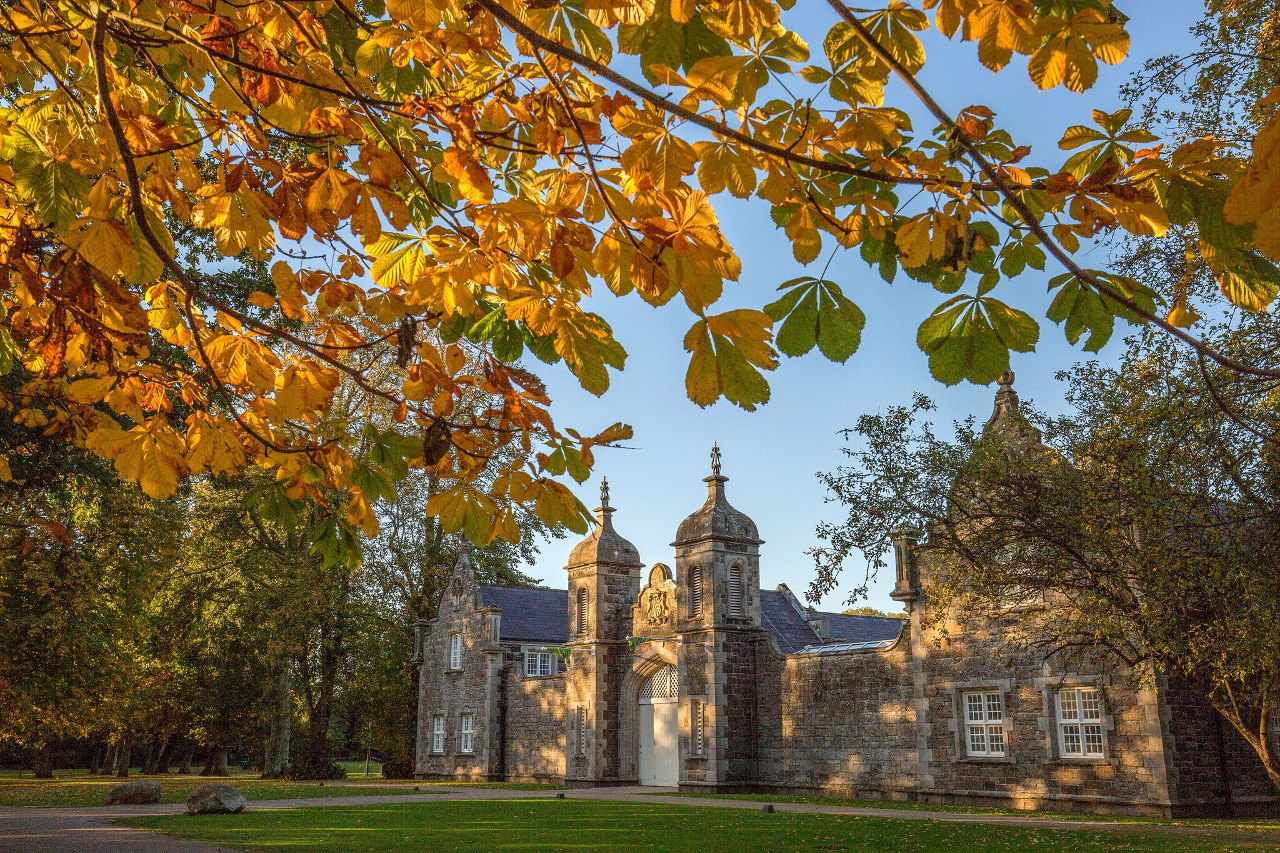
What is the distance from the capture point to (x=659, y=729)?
2734 centimetres

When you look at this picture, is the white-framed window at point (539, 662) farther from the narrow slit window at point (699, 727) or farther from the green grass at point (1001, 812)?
the green grass at point (1001, 812)


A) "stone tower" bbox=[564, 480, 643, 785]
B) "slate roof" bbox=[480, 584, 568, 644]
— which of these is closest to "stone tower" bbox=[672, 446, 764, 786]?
"stone tower" bbox=[564, 480, 643, 785]

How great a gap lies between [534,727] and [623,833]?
17704 mm

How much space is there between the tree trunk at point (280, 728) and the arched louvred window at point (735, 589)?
19.7 meters

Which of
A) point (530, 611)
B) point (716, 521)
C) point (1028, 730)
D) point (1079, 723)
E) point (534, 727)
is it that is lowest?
point (534, 727)

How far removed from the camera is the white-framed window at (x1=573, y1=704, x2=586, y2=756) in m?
28.7

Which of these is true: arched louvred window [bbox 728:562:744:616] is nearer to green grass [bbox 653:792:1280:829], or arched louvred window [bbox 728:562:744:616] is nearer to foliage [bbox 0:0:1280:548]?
green grass [bbox 653:792:1280:829]

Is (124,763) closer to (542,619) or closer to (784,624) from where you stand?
(542,619)

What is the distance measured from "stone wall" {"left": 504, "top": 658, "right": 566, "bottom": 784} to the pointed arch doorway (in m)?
3.64

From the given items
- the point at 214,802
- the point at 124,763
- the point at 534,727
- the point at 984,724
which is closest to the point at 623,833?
the point at 984,724

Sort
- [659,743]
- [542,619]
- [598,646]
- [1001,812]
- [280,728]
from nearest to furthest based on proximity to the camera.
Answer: [1001,812], [659,743], [598,646], [542,619], [280,728]

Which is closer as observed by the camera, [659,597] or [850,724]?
Result: [850,724]

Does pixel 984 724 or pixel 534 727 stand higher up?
pixel 984 724

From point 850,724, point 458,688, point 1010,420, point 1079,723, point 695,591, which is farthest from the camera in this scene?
point 458,688
